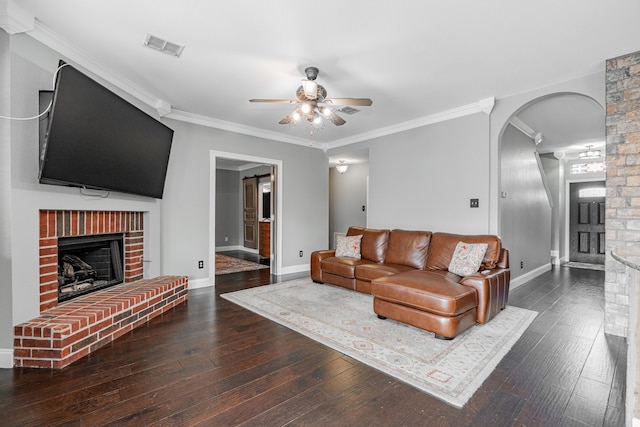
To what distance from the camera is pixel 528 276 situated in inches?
196

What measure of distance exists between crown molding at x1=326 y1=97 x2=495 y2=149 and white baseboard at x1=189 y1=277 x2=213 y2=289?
3.45 meters

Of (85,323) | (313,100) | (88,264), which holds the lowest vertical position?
(85,323)

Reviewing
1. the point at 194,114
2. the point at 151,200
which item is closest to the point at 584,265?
the point at 194,114

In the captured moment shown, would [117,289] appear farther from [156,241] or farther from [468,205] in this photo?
[468,205]

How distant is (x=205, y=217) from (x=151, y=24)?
283 centimetres

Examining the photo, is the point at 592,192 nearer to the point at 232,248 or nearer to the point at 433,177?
the point at 433,177

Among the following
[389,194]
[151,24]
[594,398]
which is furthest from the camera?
[389,194]

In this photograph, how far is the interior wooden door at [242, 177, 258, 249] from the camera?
8.10 metres

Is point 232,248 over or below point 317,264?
below

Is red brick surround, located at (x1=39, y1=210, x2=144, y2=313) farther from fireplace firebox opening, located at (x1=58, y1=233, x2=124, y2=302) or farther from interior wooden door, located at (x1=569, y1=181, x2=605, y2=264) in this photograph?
interior wooden door, located at (x1=569, y1=181, x2=605, y2=264)

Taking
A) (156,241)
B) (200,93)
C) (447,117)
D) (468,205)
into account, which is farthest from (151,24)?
(468,205)

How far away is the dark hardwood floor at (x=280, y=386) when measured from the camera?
65.6 inches

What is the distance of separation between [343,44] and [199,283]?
3.78 meters

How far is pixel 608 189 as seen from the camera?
9.12 feet
